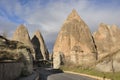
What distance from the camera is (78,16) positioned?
4897 inches

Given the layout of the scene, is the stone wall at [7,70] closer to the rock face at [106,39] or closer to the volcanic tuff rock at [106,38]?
the rock face at [106,39]

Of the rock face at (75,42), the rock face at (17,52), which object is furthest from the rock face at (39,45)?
the rock face at (17,52)

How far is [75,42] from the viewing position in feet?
391

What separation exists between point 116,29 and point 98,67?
284 ft

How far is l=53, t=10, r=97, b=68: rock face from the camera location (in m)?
115

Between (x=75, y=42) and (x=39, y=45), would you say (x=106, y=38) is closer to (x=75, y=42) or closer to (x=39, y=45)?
(x=75, y=42)

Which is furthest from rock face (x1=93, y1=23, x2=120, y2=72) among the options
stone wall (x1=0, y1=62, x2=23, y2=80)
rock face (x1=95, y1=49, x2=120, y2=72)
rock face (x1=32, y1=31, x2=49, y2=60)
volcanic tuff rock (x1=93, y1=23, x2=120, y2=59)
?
stone wall (x1=0, y1=62, x2=23, y2=80)

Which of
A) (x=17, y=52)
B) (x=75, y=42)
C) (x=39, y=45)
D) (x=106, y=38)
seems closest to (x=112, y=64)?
(x=17, y=52)

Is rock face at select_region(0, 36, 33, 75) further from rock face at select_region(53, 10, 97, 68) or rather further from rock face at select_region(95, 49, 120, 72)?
rock face at select_region(53, 10, 97, 68)

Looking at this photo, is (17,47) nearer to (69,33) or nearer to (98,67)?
(98,67)

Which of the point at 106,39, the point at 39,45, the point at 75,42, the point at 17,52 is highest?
the point at 39,45

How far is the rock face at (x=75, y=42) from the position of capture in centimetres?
11538

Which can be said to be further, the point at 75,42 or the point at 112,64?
the point at 75,42

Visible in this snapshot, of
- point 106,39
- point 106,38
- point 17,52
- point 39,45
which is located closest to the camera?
point 17,52
